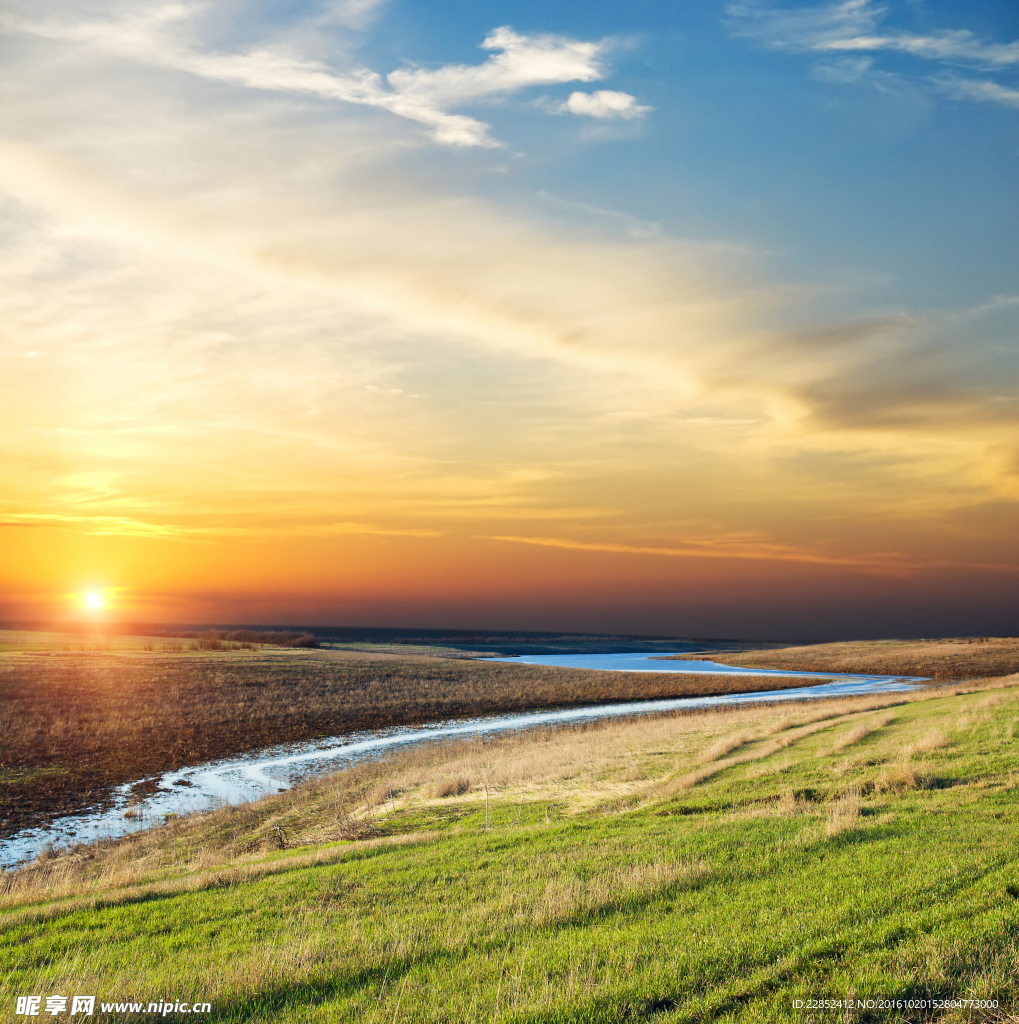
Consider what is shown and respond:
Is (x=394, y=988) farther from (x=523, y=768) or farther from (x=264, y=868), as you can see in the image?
(x=523, y=768)

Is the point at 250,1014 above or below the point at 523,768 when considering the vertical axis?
above

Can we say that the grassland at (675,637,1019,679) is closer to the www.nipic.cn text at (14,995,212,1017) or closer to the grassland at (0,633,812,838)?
the grassland at (0,633,812,838)

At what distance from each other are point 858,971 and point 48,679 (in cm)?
6473

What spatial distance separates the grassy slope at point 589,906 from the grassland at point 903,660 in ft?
261

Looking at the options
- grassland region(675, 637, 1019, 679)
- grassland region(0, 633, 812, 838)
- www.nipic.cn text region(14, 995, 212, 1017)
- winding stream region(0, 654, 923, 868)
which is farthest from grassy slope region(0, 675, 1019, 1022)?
grassland region(675, 637, 1019, 679)

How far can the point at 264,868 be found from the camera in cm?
1449

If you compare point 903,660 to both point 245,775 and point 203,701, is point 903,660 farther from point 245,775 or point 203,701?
point 245,775

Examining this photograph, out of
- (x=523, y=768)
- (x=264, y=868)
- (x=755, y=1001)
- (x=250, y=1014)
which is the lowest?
(x=523, y=768)

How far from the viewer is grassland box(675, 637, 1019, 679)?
8850 cm

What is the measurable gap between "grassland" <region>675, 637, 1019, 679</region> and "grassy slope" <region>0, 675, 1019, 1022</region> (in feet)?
261

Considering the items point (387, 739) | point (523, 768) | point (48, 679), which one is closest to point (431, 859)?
point (523, 768)

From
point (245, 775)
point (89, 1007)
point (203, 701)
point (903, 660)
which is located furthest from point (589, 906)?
point (903, 660)

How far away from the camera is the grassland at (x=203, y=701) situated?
32.8 metres

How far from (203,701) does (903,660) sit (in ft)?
326
